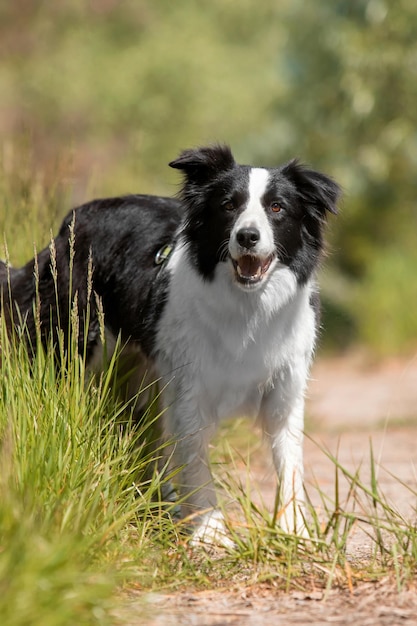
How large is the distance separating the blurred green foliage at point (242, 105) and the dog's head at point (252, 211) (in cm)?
134

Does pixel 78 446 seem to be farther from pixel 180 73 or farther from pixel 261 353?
pixel 180 73

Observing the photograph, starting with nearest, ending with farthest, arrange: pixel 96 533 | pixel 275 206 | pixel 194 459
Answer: pixel 96 533 → pixel 275 206 → pixel 194 459

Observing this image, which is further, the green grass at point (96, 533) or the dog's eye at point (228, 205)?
the dog's eye at point (228, 205)

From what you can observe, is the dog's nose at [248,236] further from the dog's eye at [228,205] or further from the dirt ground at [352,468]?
the dirt ground at [352,468]

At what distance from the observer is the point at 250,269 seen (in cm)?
454

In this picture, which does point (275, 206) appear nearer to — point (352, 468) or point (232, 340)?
point (232, 340)

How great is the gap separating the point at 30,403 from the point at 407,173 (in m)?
14.1

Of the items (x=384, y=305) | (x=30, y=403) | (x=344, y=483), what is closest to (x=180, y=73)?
(x=384, y=305)

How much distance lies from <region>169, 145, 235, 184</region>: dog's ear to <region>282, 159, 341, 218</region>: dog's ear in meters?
0.28

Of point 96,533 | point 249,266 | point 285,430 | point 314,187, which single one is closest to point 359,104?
point 314,187

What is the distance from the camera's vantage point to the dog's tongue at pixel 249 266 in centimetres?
452

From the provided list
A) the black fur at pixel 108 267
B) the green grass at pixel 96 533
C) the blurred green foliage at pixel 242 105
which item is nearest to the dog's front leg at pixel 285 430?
the green grass at pixel 96 533

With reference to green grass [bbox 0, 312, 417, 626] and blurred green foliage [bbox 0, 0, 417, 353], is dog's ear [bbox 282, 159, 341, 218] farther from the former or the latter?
blurred green foliage [bbox 0, 0, 417, 353]

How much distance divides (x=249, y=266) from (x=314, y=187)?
0.54 metres
